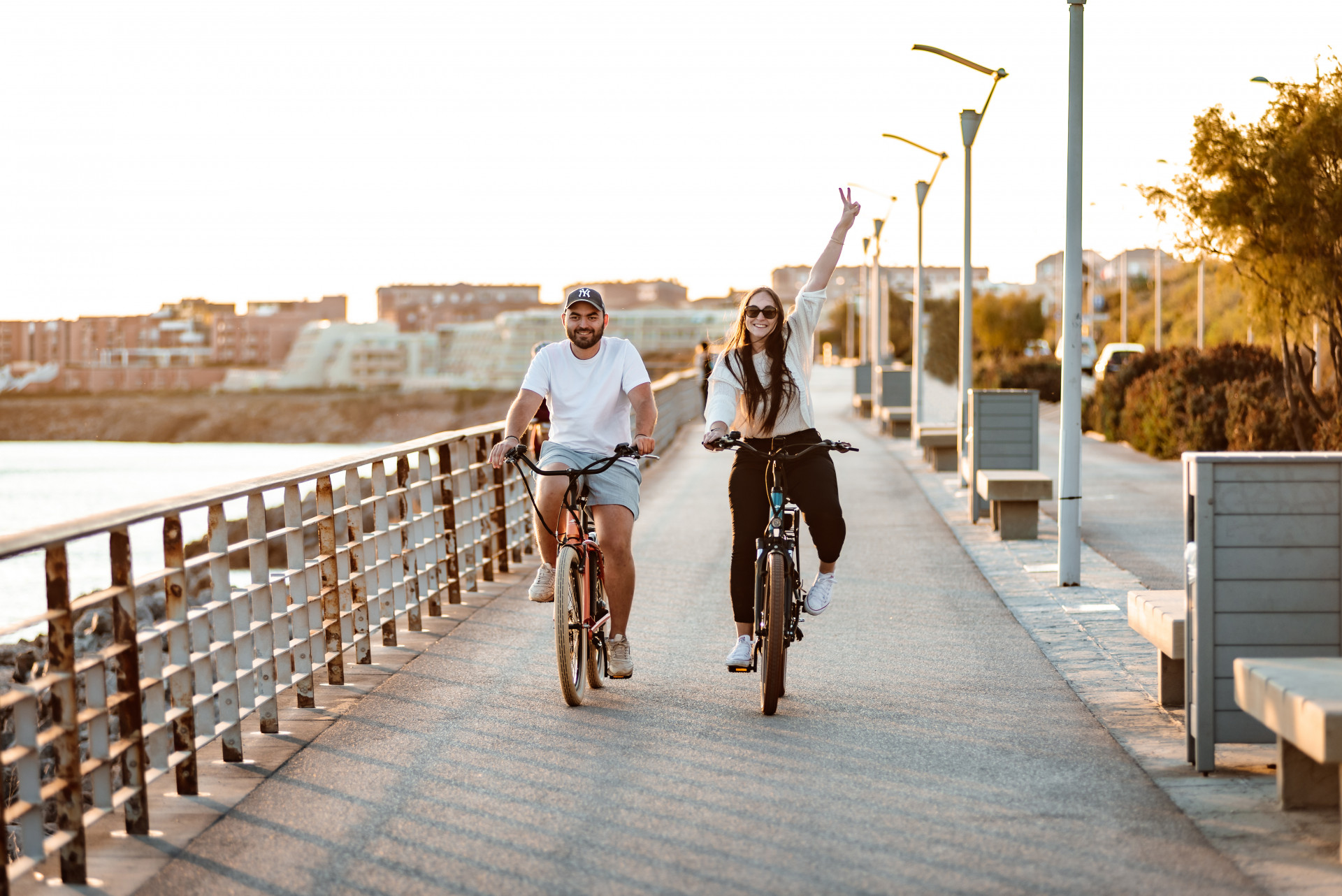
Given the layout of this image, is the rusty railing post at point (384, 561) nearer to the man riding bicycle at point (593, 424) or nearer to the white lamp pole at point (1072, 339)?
the man riding bicycle at point (593, 424)

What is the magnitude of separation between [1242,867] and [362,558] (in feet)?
15.9

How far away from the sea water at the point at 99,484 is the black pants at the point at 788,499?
4658 centimetres

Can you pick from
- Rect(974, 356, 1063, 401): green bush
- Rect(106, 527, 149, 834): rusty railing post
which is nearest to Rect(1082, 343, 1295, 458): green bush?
Rect(974, 356, 1063, 401): green bush

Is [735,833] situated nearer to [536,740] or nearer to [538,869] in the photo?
[538,869]

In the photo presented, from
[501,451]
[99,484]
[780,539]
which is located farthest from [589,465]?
[99,484]

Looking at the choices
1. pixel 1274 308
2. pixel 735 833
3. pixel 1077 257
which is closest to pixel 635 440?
pixel 735 833

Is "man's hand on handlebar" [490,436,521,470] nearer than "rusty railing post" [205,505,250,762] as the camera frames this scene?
No

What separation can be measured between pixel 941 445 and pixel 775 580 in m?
16.6

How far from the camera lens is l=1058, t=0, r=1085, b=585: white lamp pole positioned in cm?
1057

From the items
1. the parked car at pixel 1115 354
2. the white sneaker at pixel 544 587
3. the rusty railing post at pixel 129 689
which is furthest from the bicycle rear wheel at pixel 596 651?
the parked car at pixel 1115 354

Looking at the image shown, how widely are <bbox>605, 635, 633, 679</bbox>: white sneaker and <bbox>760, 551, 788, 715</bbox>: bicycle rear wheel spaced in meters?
0.81

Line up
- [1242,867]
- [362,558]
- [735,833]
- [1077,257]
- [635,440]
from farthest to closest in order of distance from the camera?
1. [1077,257]
2. [362,558]
3. [635,440]
4. [735,833]
5. [1242,867]

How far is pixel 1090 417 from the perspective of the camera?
35625 millimetres

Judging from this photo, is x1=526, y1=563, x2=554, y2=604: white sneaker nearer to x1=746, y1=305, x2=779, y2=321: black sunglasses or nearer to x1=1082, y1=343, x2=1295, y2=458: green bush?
x1=746, y1=305, x2=779, y2=321: black sunglasses
